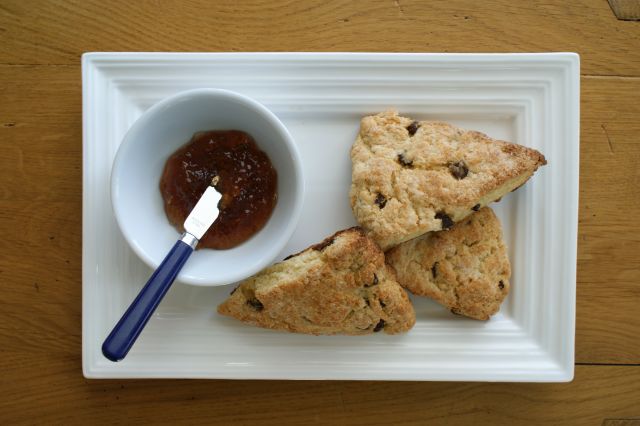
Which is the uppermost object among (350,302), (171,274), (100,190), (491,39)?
(491,39)

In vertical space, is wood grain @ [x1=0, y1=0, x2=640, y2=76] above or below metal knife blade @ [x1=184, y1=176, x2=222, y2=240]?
above

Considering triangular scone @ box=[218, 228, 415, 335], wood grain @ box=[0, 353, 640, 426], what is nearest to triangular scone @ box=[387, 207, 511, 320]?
triangular scone @ box=[218, 228, 415, 335]

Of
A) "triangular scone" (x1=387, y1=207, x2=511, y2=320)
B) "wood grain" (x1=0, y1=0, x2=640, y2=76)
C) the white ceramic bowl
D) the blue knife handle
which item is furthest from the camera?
"wood grain" (x1=0, y1=0, x2=640, y2=76)

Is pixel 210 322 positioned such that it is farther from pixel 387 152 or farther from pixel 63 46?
pixel 63 46

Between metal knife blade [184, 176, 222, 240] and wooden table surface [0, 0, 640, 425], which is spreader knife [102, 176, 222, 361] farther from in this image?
wooden table surface [0, 0, 640, 425]

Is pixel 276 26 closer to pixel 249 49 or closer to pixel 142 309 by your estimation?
pixel 249 49

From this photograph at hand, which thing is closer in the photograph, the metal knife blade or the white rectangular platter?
the metal knife blade

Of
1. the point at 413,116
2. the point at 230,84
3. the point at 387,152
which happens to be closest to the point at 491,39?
the point at 413,116
